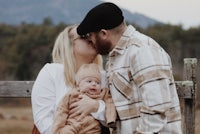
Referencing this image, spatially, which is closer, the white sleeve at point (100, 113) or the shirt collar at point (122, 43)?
the shirt collar at point (122, 43)

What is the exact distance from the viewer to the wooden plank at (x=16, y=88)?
568cm

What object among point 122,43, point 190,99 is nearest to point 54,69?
point 122,43

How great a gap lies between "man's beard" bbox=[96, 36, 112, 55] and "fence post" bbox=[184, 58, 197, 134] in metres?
1.25

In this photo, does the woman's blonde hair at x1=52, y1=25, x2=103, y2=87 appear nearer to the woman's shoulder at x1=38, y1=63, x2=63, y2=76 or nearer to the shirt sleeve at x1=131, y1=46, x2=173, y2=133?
the woman's shoulder at x1=38, y1=63, x2=63, y2=76

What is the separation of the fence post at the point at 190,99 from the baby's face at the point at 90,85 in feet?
3.67

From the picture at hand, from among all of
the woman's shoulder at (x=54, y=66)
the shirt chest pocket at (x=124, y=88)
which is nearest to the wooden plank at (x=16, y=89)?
the woman's shoulder at (x=54, y=66)

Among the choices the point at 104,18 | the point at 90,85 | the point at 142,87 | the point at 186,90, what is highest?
the point at 104,18

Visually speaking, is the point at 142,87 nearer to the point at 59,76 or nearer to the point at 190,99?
the point at 59,76

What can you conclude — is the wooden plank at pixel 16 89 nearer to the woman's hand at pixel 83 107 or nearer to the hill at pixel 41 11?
the woman's hand at pixel 83 107

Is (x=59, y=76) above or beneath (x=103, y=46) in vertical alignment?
beneath

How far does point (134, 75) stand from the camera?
425 cm

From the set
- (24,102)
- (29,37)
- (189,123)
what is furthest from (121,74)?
(29,37)

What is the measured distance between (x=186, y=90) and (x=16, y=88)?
4.70 feet

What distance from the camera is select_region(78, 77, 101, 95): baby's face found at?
4.62m
